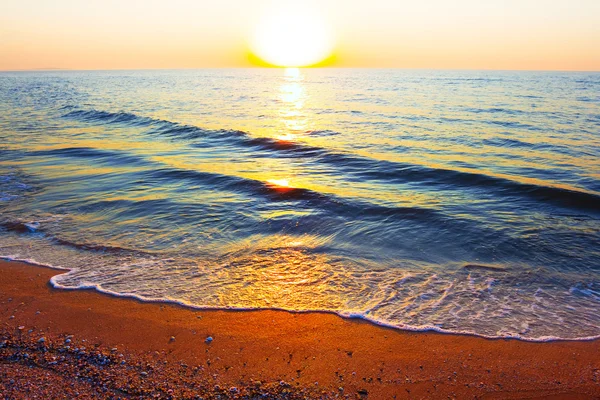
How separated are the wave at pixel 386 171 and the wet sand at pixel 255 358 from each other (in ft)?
22.5

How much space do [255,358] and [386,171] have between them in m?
11.1

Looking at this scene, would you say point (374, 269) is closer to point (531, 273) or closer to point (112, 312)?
point (531, 273)

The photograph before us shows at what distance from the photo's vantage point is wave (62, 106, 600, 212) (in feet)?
39.8

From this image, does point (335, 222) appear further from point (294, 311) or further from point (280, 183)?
point (294, 311)

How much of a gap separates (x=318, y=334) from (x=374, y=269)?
2.31m

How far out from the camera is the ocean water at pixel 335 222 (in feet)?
21.7

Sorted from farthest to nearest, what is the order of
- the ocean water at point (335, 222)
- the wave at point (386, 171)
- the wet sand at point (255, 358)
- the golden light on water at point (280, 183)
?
the golden light on water at point (280, 183), the wave at point (386, 171), the ocean water at point (335, 222), the wet sand at point (255, 358)

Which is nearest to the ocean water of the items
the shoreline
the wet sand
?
the shoreline

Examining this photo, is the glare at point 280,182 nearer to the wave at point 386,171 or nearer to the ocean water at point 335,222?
the ocean water at point 335,222

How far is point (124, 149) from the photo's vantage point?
19703 mm

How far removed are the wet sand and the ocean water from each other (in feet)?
1.31

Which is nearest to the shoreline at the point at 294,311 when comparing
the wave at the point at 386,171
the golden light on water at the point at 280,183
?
the wave at the point at 386,171

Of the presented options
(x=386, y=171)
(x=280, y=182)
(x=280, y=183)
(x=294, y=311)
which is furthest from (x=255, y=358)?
(x=386, y=171)

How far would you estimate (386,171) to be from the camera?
602 inches
